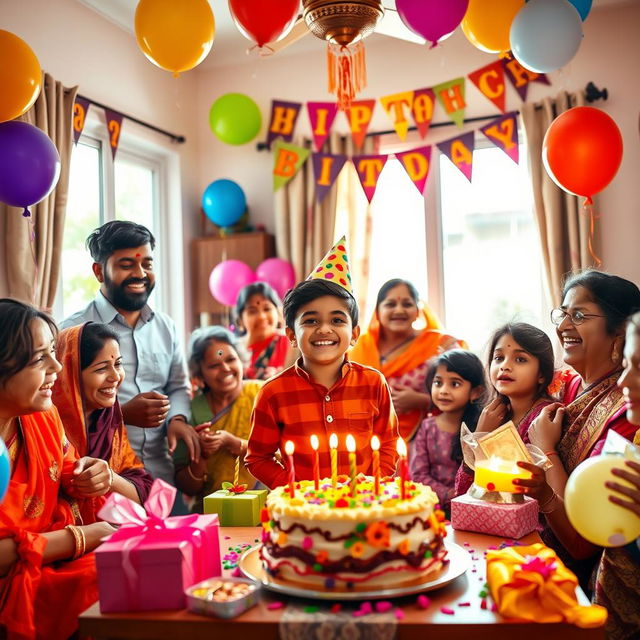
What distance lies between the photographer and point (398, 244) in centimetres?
491

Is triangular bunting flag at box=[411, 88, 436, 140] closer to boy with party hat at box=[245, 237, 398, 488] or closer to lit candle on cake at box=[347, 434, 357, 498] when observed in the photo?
boy with party hat at box=[245, 237, 398, 488]

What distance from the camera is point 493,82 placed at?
4492mm

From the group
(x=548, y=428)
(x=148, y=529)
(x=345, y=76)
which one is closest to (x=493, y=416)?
(x=548, y=428)

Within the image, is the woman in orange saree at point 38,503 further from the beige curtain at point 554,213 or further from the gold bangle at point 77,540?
the beige curtain at point 554,213

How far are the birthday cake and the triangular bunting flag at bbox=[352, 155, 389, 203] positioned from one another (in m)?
3.24

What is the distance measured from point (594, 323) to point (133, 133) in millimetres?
3237

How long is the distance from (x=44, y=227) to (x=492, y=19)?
2277mm

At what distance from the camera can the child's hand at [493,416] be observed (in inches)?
97.8

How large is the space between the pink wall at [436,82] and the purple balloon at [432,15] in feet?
6.49

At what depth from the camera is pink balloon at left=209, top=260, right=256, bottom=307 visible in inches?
185

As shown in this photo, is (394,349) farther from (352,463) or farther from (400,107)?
(352,463)

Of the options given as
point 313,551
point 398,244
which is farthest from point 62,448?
point 398,244

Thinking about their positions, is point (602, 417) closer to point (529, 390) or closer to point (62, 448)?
point (529, 390)

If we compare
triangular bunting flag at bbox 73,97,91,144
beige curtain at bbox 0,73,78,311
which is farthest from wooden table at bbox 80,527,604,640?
triangular bunting flag at bbox 73,97,91,144
